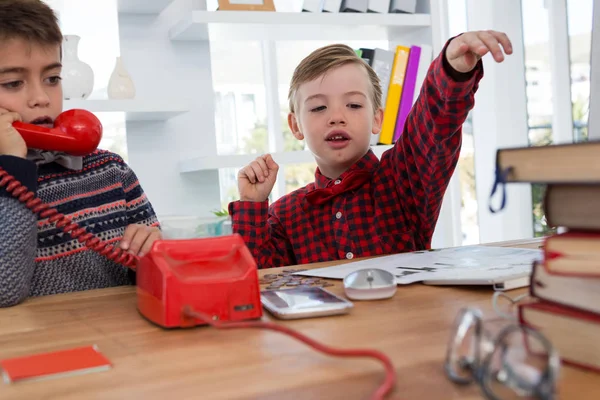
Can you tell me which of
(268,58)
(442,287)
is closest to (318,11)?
(268,58)

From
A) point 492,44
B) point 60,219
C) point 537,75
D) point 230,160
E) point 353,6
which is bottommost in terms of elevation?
point 60,219

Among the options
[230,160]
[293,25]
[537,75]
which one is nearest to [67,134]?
[230,160]

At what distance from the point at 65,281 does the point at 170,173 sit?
3.04ft

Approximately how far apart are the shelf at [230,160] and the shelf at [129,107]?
0.18 metres

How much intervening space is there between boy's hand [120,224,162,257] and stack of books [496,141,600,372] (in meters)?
0.67

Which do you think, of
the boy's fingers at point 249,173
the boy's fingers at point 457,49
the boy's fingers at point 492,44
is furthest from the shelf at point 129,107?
the boy's fingers at point 492,44

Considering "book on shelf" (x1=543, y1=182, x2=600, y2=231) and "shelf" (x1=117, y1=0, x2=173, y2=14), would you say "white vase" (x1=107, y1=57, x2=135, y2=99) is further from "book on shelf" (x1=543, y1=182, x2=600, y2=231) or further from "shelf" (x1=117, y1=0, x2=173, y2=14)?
"book on shelf" (x1=543, y1=182, x2=600, y2=231)

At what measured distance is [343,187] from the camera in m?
1.54

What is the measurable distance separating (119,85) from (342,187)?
836 mm

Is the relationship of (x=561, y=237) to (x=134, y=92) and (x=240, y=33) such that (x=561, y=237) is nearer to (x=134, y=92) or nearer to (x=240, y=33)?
(x=134, y=92)

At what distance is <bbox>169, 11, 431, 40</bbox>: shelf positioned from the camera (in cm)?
200

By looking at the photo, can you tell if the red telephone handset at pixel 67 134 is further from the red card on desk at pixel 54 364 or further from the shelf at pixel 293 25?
the shelf at pixel 293 25

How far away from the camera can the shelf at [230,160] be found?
202cm

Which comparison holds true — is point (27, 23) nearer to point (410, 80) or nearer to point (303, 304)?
point (303, 304)
